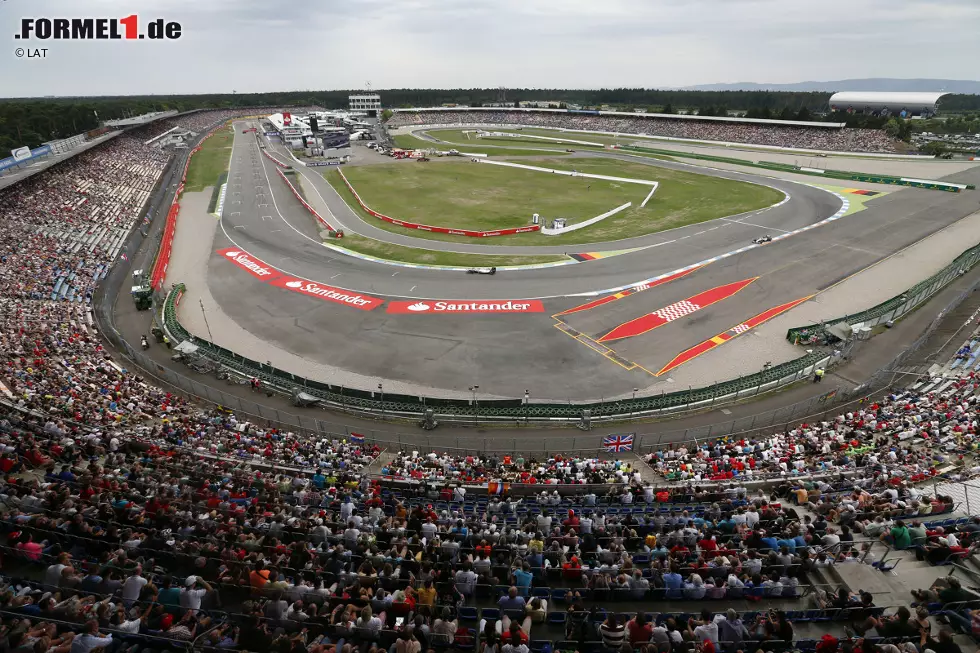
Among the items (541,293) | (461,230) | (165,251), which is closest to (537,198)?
(461,230)

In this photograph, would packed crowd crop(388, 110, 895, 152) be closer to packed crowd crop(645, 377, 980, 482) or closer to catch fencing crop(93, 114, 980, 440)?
catch fencing crop(93, 114, 980, 440)

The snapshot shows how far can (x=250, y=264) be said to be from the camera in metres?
43.1

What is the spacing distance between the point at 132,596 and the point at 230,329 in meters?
25.9

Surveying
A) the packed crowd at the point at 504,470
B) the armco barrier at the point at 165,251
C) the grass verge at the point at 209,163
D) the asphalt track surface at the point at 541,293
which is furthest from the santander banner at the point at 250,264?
the grass verge at the point at 209,163

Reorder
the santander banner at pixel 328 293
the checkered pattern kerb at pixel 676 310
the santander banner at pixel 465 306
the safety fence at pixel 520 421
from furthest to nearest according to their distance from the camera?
the santander banner at pixel 328 293 < the santander banner at pixel 465 306 < the checkered pattern kerb at pixel 676 310 < the safety fence at pixel 520 421

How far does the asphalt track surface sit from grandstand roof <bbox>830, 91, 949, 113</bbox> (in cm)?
11936

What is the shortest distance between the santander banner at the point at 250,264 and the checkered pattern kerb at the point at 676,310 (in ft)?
101

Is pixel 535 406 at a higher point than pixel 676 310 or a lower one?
lower

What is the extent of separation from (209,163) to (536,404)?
324 ft

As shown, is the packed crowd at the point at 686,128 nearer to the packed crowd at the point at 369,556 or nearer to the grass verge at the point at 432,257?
the grass verge at the point at 432,257

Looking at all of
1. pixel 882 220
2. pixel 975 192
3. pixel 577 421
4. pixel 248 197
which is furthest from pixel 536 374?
pixel 975 192

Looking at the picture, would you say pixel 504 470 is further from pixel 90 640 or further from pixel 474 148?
pixel 474 148

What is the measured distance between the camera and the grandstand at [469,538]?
28.9 ft

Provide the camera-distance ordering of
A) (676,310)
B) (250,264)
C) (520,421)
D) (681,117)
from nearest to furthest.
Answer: (520,421)
(676,310)
(250,264)
(681,117)
